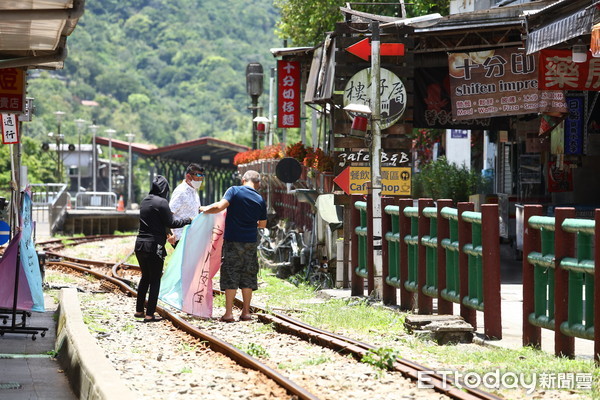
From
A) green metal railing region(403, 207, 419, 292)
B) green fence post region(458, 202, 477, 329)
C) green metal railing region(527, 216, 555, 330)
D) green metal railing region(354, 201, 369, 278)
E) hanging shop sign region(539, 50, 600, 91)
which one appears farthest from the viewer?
hanging shop sign region(539, 50, 600, 91)

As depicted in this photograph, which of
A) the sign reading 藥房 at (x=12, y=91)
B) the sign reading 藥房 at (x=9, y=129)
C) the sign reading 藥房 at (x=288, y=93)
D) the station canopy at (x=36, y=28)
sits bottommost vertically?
the sign reading 藥房 at (x=9, y=129)

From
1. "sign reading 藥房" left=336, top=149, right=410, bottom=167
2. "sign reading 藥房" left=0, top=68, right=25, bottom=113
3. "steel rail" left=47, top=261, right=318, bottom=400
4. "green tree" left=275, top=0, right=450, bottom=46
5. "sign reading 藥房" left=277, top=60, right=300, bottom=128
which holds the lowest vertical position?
"steel rail" left=47, top=261, right=318, bottom=400

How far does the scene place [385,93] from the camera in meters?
18.5

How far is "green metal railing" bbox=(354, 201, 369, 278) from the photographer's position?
619 inches

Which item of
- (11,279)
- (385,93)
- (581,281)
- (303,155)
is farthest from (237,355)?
(303,155)

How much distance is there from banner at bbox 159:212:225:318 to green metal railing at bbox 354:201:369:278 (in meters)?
2.82

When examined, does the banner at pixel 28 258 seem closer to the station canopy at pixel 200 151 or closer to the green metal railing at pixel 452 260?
the green metal railing at pixel 452 260

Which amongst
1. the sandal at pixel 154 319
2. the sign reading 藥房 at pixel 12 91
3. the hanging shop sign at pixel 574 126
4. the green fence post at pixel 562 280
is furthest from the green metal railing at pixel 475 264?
the hanging shop sign at pixel 574 126

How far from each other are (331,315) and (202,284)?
5.58ft

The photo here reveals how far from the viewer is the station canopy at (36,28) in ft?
30.2

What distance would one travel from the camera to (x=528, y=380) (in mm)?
7973

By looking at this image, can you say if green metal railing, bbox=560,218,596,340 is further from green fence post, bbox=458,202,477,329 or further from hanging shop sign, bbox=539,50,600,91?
hanging shop sign, bbox=539,50,600,91

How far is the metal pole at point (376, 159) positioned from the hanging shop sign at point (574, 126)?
19.6 ft

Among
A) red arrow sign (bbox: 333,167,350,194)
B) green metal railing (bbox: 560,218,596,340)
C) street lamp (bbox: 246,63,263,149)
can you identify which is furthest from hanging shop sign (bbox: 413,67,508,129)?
green metal railing (bbox: 560,218,596,340)
